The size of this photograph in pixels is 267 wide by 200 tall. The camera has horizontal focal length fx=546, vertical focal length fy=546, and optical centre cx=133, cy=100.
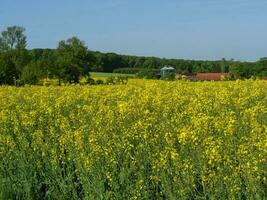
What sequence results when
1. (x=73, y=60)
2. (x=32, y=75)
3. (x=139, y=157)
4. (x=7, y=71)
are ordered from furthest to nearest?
1. (x=73, y=60)
2. (x=7, y=71)
3. (x=32, y=75)
4. (x=139, y=157)

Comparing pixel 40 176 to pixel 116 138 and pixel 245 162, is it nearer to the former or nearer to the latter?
pixel 116 138

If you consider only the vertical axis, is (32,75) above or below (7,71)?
above

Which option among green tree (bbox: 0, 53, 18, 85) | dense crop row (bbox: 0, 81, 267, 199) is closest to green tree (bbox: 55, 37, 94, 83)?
green tree (bbox: 0, 53, 18, 85)

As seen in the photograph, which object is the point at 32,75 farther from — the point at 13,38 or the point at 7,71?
the point at 13,38

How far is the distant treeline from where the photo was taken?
3351 centimetres

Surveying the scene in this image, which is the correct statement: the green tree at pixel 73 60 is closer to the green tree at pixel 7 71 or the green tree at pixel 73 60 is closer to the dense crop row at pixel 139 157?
the green tree at pixel 7 71

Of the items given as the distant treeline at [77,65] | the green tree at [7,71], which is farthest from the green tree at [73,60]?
the green tree at [7,71]

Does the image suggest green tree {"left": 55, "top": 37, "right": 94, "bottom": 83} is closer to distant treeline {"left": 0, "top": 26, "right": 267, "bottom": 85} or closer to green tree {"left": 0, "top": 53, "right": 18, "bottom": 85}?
distant treeline {"left": 0, "top": 26, "right": 267, "bottom": 85}

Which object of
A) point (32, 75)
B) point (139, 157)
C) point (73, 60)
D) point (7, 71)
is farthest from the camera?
point (73, 60)

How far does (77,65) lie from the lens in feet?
141

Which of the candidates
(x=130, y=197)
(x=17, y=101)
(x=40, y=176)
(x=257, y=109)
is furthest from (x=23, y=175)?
(x=17, y=101)

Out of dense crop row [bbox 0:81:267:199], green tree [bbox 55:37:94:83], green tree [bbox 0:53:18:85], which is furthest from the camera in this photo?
green tree [bbox 0:53:18:85]

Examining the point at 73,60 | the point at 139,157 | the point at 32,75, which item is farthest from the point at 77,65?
Answer: the point at 139,157

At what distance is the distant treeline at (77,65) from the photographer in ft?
110
